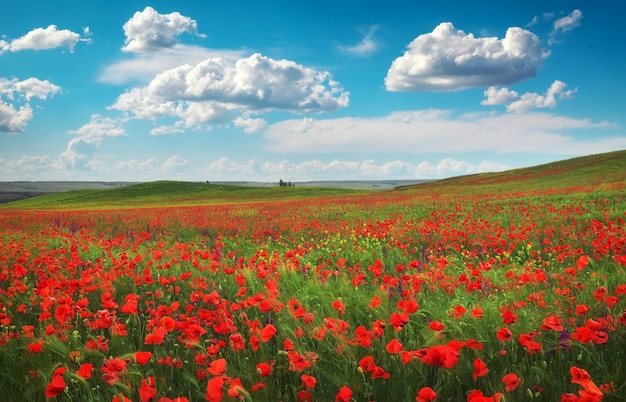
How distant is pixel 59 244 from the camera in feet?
34.3

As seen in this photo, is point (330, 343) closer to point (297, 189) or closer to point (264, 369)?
point (264, 369)

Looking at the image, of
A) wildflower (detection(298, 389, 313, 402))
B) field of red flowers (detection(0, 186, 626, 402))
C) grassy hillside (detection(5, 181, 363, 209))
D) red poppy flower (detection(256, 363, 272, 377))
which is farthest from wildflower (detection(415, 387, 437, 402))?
grassy hillside (detection(5, 181, 363, 209))

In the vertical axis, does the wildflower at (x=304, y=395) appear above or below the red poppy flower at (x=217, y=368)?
below

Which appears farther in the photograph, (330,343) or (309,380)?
(330,343)

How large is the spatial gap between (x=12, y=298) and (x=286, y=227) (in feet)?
30.2

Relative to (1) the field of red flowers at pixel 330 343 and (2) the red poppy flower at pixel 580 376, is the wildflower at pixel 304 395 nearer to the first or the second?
(1) the field of red flowers at pixel 330 343

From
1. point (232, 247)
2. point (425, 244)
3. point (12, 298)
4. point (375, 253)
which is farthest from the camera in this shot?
point (232, 247)

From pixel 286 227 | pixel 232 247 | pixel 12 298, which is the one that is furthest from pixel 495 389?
pixel 286 227

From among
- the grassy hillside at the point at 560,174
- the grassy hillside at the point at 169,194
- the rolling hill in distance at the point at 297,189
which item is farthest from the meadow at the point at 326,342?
the grassy hillside at the point at 169,194

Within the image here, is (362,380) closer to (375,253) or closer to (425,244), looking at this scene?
(375,253)

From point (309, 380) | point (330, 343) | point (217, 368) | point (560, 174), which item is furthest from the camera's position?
point (560, 174)

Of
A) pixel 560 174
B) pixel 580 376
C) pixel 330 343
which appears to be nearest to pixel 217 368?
pixel 330 343

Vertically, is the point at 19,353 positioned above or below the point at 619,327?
below

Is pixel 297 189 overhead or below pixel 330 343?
overhead
